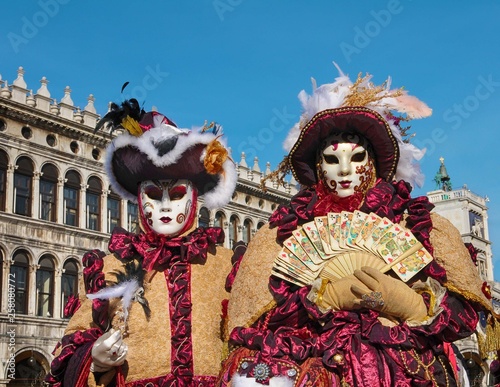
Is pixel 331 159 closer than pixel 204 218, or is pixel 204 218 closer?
pixel 331 159

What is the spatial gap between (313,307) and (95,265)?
161 centimetres

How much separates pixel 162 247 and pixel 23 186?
16.4m

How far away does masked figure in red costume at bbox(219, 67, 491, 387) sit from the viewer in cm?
333

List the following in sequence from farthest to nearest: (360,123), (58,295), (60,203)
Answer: (60,203) → (58,295) → (360,123)

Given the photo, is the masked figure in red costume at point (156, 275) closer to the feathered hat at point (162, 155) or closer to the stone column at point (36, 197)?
the feathered hat at point (162, 155)

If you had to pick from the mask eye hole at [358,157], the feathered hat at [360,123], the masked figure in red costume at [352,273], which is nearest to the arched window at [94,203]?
the masked figure in red costume at [352,273]

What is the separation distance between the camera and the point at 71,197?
21.3 metres

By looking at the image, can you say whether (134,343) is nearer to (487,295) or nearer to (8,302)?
(487,295)

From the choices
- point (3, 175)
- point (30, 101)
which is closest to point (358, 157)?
point (3, 175)

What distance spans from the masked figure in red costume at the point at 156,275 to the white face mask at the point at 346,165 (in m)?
0.95

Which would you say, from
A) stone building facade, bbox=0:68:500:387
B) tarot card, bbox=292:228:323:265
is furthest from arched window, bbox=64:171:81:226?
tarot card, bbox=292:228:323:265

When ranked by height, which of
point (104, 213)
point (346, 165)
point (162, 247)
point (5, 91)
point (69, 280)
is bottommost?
point (162, 247)

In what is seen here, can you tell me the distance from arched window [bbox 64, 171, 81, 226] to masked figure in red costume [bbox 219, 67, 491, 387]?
17508 millimetres

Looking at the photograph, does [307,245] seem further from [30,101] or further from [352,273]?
[30,101]
